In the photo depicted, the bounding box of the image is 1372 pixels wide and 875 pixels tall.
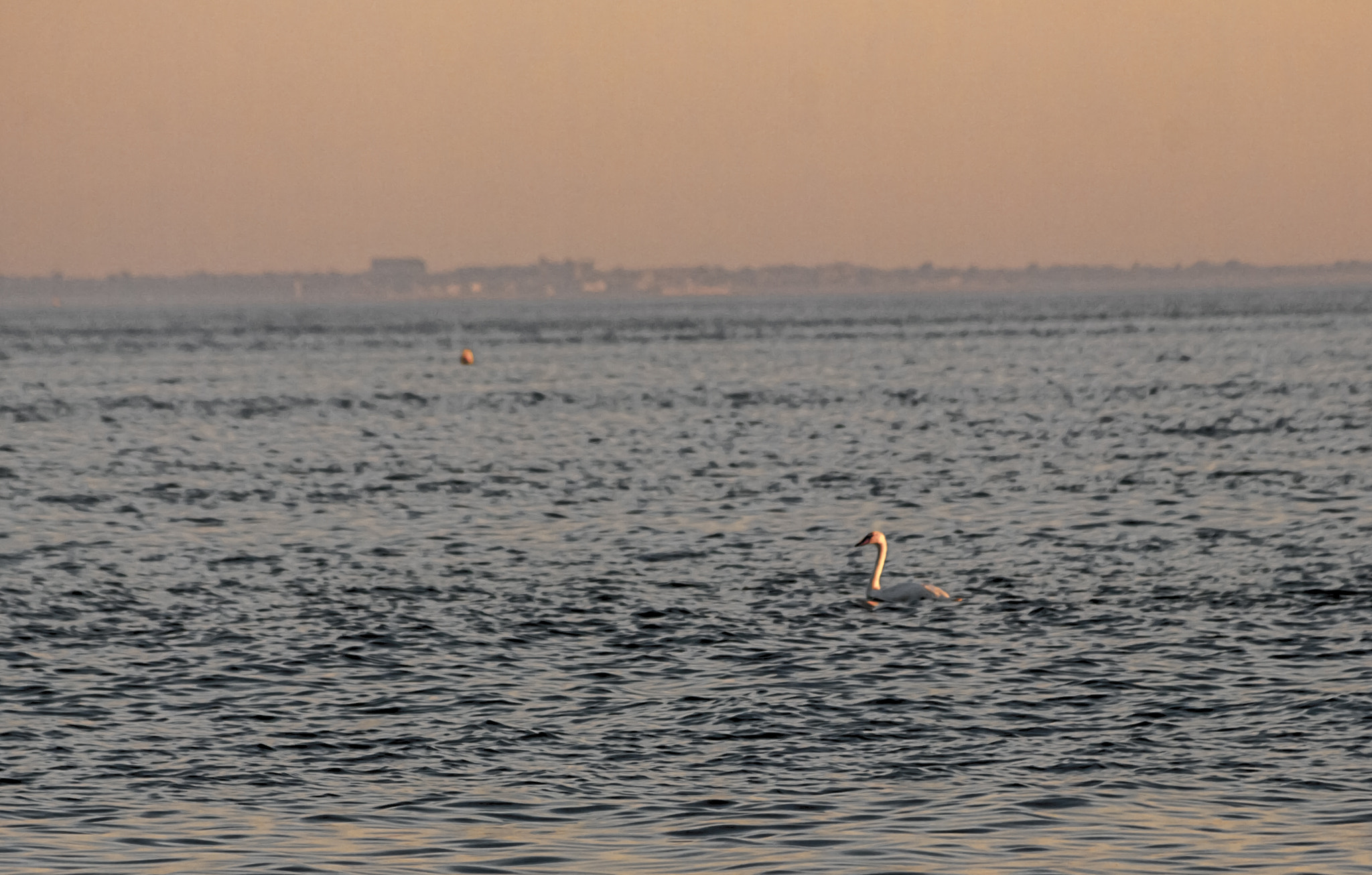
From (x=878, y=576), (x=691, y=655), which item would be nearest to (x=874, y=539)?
(x=878, y=576)

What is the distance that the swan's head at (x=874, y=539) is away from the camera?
31.0 m

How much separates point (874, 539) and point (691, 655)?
8.17 metres

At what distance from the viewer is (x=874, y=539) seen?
31406 mm

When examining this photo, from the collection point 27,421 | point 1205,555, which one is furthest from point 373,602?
point 27,421

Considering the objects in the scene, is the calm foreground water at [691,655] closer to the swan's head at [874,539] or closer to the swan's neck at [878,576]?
the swan's neck at [878,576]

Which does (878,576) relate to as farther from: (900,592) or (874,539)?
(874,539)

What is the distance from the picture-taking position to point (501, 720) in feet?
66.2

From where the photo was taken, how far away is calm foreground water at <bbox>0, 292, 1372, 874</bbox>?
15711 mm

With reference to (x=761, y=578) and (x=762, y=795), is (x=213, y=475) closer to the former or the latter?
(x=761, y=578)

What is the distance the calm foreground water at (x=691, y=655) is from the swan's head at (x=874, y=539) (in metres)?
0.68

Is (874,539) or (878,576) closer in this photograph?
(878,576)

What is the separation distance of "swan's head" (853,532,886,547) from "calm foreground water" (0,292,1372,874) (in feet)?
2.24

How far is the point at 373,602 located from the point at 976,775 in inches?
532

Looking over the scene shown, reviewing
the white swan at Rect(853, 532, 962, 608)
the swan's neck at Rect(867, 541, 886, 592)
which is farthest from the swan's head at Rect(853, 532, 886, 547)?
the white swan at Rect(853, 532, 962, 608)
